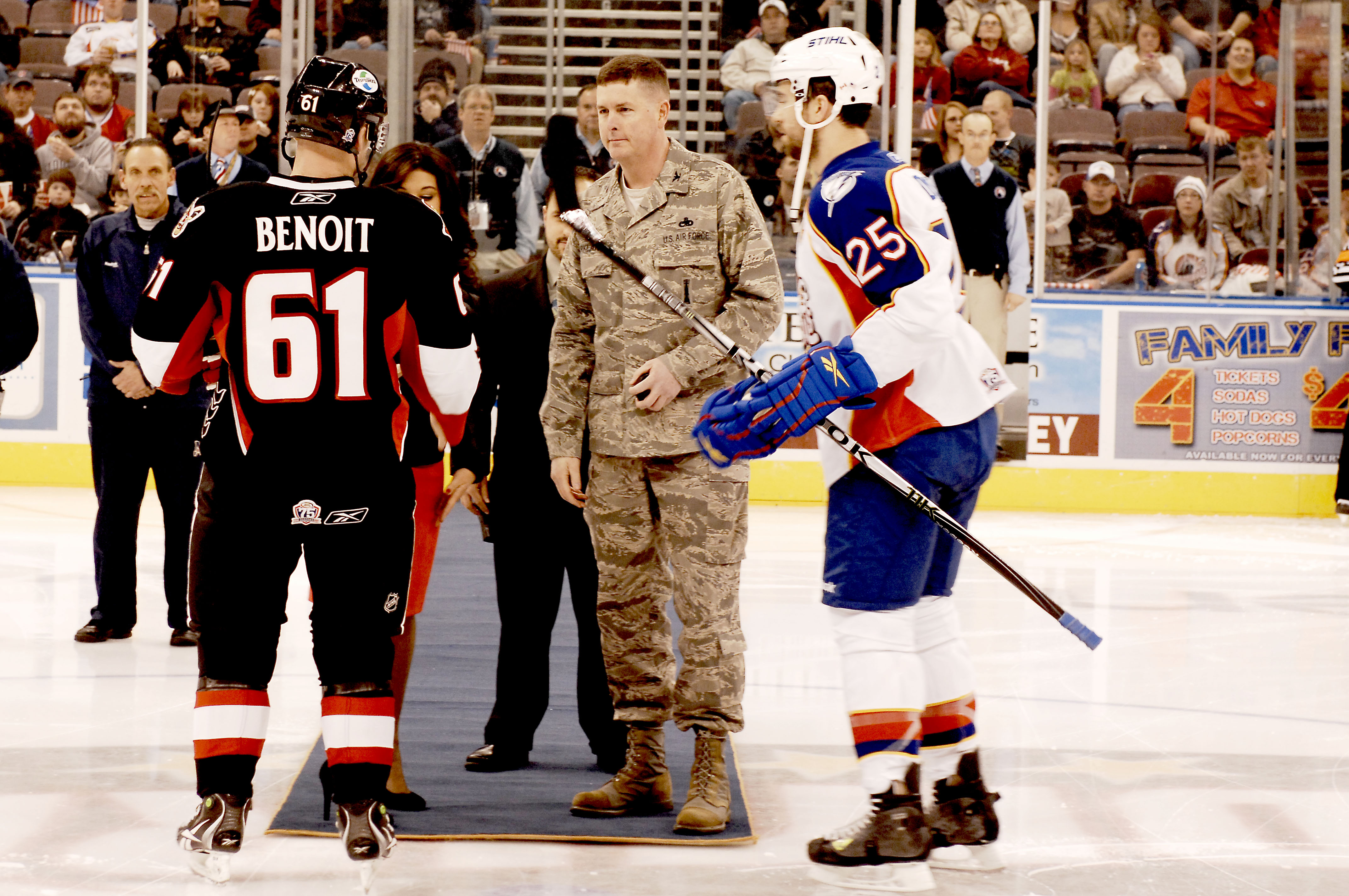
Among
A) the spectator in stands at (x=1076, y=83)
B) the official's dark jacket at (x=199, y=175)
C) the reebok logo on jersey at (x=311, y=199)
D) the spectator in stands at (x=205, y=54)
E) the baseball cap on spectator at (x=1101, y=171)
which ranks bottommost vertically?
the reebok logo on jersey at (x=311, y=199)

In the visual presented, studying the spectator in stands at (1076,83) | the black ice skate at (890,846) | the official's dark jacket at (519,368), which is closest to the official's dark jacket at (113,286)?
the official's dark jacket at (519,368)

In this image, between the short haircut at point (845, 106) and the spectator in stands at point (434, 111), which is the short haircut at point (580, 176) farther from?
the spectator in stands at point (434, 111)

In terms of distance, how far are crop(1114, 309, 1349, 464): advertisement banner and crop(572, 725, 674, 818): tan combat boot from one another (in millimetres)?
5949

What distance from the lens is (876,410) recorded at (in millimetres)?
2844

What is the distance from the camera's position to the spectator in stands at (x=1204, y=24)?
8.60 metres

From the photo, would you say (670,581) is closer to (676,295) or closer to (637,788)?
(637,788)

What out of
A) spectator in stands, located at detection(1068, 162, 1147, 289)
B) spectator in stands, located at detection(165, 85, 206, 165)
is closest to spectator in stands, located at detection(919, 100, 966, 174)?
spectator in stands, located at detection(1068, 162, 1147, 289)

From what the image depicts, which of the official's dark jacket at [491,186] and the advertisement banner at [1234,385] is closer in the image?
the official's dark jacket at [491,186]

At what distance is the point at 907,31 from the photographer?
26.0ft

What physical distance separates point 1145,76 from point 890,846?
26.1ft

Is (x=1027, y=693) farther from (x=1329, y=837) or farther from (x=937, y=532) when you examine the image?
(x=937, y=532)

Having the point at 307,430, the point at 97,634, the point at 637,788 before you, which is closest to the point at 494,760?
the point at 637,788

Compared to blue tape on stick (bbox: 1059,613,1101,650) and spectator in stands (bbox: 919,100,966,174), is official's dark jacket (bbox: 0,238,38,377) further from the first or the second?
spectator in stands (bbox: 919,100,966,174)

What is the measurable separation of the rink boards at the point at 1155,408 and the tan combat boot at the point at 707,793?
5.36 meters
